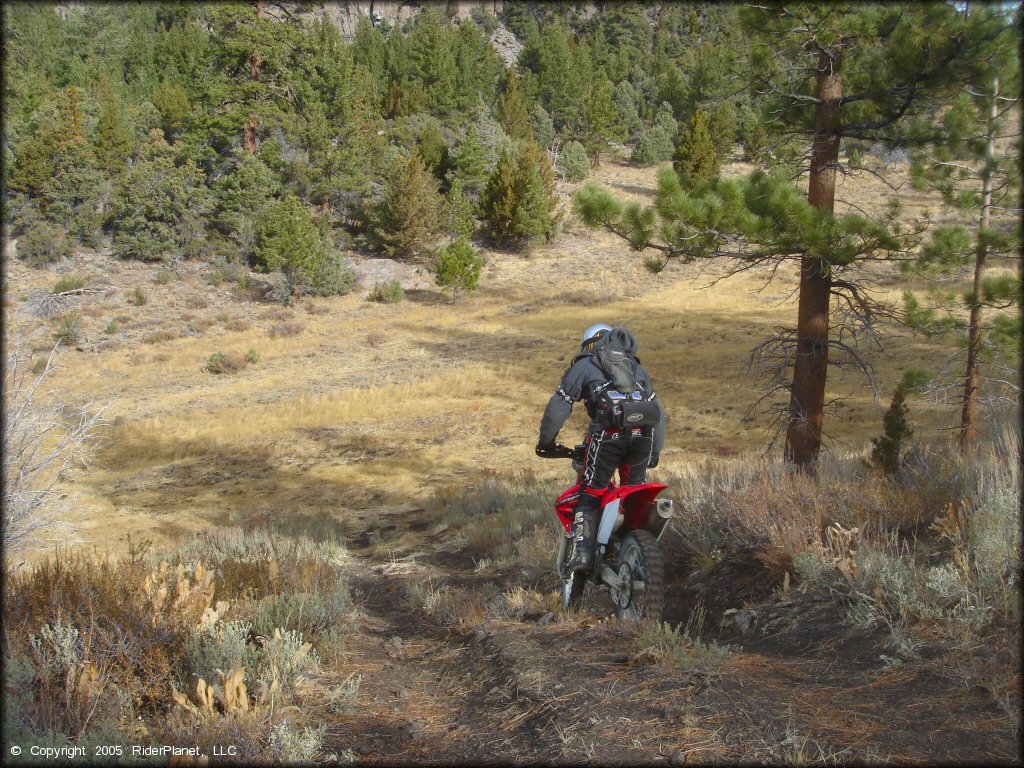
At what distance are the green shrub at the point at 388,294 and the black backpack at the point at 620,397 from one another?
29833 mm

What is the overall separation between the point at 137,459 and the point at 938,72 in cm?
A: 1690

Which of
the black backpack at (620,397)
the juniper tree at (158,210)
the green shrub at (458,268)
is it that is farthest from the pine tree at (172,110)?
the black backpack at (620,397)

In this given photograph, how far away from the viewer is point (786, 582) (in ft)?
14.8

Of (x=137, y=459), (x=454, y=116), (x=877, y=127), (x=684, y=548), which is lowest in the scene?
(x=137, y=459)

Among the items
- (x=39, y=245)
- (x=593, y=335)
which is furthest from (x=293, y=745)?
(x=39, y=245)

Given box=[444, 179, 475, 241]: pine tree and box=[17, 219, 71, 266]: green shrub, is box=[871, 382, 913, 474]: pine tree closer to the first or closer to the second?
box=[444, 179, 475, 241]: pine tree

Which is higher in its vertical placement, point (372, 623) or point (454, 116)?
point (454, 116)

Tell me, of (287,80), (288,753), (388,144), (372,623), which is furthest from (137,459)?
(388,144)

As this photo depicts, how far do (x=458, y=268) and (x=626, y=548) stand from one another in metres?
28.5

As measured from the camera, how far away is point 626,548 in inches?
184

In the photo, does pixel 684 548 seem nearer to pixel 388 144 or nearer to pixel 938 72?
pixel 938 72

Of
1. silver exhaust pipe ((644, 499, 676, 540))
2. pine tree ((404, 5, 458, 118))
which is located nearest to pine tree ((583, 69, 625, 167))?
pine tree ((404, 5, 458, 118))

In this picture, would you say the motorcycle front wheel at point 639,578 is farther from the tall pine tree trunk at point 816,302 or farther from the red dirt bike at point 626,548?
the tall pine tree trunk at point 816,302

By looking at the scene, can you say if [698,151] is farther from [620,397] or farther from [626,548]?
[626,548]
